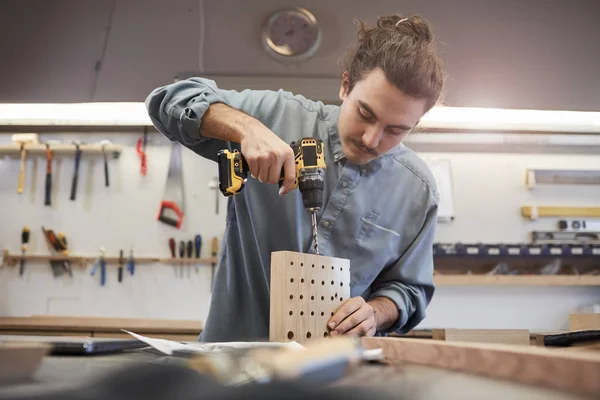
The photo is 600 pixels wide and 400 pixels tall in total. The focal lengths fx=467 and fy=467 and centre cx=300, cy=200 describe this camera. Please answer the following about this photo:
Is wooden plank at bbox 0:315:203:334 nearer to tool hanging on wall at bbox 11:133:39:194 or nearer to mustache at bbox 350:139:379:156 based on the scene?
tool hanging on wall at bbox 11:133:39:194

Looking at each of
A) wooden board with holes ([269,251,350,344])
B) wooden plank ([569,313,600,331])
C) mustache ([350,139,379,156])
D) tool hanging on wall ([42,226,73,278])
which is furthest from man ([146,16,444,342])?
tool hanging on wall ([42,226,73,278])

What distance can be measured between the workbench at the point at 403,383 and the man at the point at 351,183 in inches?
27.2

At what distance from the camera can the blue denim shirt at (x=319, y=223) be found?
130 cm

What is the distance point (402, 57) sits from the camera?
1199 millimetres

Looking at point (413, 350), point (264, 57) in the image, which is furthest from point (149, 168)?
point (413, 350)

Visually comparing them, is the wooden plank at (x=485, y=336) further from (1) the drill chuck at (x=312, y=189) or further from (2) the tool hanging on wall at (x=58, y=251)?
(2) the tool hanging on wall at (x=58, y=251)

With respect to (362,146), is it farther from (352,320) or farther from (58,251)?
(58,251)

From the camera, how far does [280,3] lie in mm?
2865

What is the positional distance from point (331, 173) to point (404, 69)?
351mm

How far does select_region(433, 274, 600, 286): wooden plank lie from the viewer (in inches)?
125

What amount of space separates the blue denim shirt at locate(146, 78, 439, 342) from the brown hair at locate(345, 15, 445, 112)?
0.65ft

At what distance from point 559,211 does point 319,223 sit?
287 centimetres

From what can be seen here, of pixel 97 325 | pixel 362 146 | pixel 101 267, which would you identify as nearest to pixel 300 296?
pixel 362 146

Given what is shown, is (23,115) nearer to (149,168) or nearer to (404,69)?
(149,168)
